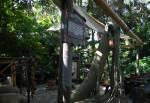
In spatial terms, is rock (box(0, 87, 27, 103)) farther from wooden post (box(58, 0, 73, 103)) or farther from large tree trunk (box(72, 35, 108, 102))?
large tree trunk (box(72, 35, 108, 102))

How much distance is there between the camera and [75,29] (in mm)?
4664

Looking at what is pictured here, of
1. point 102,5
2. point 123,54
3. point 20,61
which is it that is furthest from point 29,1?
point 123,54

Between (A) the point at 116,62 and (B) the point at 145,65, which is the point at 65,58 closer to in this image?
(A) the point at 116,62

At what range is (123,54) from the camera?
23000 millimetres

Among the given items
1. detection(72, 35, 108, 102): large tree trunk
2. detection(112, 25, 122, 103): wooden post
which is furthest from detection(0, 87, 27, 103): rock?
detection(112, 25, 122, 103): wooden post

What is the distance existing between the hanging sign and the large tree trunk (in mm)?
4587

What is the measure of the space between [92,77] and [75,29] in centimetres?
561

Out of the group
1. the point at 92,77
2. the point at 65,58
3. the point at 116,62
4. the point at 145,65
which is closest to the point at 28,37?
the point at 92,77

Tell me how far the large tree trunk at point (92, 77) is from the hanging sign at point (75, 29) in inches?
181

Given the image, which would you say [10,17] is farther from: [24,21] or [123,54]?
[123,54]

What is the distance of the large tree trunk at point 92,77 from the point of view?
9.63m

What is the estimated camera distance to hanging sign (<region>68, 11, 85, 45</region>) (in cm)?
442

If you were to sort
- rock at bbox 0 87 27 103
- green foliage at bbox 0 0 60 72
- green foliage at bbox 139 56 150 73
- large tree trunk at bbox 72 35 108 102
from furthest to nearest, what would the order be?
1. green foliage at bbox 139 56 150 73
2. green foliage at bbox 0 0 60 72
3. large tree trunk at bbox 72 35 108 102
4. rock at bbox 0 87 27 103

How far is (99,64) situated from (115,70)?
0.77 metres
